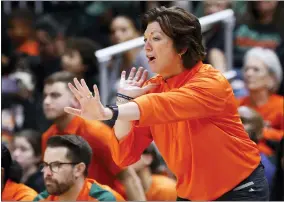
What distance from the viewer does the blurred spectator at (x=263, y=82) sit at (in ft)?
20.8

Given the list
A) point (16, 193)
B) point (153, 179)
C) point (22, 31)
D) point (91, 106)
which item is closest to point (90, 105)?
point (91, 106)

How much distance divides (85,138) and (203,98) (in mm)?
→ 1716

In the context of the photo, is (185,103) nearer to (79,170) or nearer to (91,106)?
(91,106)

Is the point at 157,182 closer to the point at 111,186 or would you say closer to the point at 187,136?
the point at 111,186

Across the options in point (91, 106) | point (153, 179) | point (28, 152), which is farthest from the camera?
point (28, 152)

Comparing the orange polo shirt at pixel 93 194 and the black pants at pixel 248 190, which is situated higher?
the black pants at pixel 248 190

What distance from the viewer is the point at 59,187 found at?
477 cm

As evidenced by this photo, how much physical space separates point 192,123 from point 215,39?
3181 mm

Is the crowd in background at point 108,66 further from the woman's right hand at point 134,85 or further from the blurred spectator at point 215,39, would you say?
the woman's right hand at point 134,85

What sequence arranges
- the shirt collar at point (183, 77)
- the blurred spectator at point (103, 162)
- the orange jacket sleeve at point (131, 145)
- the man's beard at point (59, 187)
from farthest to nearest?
the blurred spectator at point (103, 162)
the man's beard at point (59, 187)
the orange jacket sleeve at point (131, 145)
the shirt collar at point (183, 77)

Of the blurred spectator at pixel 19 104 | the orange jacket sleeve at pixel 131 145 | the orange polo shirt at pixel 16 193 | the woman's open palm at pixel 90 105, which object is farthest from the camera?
the blurred spectator at pixel 19 104

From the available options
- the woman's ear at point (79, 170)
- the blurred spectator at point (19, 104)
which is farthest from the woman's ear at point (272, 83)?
the woman's ear at point (79, 170)

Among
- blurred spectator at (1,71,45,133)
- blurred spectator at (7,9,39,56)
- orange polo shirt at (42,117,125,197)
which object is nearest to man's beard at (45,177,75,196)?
orange polo shirt at (42,117,125,197)

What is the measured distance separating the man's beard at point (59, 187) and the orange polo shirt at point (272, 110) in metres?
1.96
